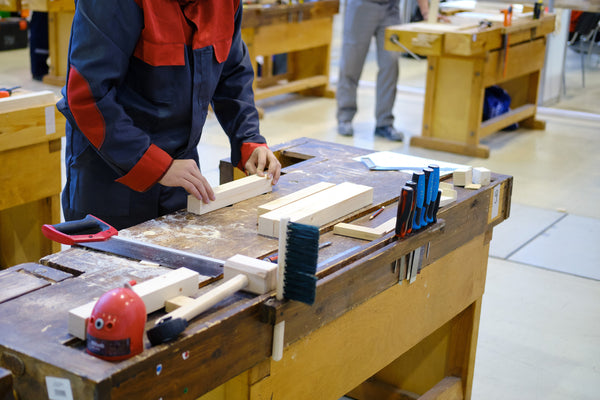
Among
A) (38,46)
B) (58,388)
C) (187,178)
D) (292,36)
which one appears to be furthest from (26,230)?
(38,46)

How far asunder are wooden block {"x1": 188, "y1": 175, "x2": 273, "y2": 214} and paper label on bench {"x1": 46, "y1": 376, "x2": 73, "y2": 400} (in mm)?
825

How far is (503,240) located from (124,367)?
10.7 feet

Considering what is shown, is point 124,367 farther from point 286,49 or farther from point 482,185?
point 286,49

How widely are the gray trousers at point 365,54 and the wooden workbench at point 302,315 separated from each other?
132 inches

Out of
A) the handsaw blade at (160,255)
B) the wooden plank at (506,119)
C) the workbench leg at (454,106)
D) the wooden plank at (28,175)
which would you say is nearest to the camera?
the handsaw blade at (160,255)

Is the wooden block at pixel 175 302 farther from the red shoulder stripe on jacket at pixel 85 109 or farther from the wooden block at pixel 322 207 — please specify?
the red shoulder stripe on jacket at pixel 85 109

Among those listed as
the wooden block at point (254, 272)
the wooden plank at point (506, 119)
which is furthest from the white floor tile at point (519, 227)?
the wooden block at point (254, 272)

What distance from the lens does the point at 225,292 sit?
4.86 ft

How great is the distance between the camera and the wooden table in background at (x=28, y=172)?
306cm

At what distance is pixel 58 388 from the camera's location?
124 cm

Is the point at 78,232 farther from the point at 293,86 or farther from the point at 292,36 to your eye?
the point at 293,86

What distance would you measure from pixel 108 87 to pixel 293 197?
0.56 m

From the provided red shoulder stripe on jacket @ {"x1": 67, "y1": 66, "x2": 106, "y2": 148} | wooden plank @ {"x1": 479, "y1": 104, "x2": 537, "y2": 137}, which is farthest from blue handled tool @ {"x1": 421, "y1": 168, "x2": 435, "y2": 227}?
wooden plank @ {"x1": 479, "y1": 104, "x2": 537, "y2": 137}

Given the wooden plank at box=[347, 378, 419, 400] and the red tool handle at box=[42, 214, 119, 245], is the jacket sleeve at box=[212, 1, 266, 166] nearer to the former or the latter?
the red tool handle at box=[42, 214, 119, 245]
